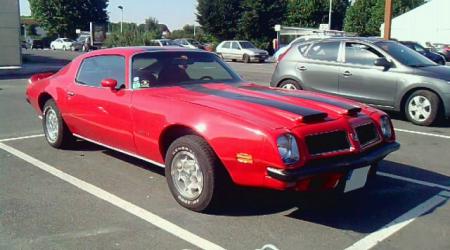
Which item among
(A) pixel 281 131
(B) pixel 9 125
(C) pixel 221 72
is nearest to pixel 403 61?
(C) pixel 221 72

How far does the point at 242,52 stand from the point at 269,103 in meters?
29.6

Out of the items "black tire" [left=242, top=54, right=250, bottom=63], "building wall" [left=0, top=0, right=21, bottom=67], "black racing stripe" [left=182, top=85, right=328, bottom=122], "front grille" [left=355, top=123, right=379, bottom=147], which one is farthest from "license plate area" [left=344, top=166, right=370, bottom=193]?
"black tire" [left=242, top=54, right=250, bottom=63]

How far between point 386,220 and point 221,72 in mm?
2575

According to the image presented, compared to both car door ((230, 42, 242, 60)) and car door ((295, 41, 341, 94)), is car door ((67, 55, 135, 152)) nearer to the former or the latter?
car door ((295, 41, 341, 94))

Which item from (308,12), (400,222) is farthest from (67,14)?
(400,222)

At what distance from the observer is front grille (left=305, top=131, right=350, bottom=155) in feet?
13.1

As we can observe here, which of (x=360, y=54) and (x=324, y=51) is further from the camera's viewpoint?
(x=324, y=51)

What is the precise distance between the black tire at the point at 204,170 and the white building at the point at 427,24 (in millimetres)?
49834

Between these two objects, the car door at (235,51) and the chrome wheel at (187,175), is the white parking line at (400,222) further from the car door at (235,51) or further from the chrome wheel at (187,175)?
the car door at (235,51)

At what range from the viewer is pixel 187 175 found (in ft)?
14.6

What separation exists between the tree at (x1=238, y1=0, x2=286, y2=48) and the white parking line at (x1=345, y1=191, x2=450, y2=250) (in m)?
44.9

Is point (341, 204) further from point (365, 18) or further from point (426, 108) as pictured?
point (365, 18)

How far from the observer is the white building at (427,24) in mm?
51938

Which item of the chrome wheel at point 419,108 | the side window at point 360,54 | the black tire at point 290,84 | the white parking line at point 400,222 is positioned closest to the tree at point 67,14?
the black tire at point 290,84
